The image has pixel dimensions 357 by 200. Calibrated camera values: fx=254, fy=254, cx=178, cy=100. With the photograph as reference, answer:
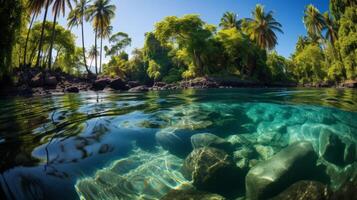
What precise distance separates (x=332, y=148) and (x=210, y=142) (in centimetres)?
171

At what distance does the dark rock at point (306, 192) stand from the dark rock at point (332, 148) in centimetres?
96

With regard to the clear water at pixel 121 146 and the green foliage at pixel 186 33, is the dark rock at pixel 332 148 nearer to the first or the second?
the clear water at pixel 121 146

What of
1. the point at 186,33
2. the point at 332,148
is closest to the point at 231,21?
the point at 186,33

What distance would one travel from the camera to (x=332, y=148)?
11.7ft

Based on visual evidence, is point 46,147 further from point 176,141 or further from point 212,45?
point 212,45

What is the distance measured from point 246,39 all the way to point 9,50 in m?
29.3

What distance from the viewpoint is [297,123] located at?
171 inches

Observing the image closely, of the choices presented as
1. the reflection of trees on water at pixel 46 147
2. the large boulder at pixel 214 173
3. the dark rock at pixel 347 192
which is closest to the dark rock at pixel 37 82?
the reflection of trees on water at pixel 46 147

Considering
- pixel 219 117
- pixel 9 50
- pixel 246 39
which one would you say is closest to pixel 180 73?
pixel 246 39

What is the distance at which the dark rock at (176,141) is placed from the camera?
142 inches

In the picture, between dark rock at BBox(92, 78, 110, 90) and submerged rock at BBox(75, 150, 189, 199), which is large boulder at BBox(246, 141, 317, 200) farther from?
dark rock at BBox(92, 78, 110, 90)

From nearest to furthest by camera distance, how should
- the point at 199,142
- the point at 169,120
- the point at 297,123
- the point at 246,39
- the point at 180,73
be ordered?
the point at 199,142, the point at 297,123, the point at 169,120, the point at 246,39, the point at 180,73

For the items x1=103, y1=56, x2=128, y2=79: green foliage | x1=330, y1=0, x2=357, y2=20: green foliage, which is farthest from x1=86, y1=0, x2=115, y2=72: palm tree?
x1=330, y1=0, x2=357, y2=20: green foliage

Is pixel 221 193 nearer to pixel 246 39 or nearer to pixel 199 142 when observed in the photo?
pixel 199 142
